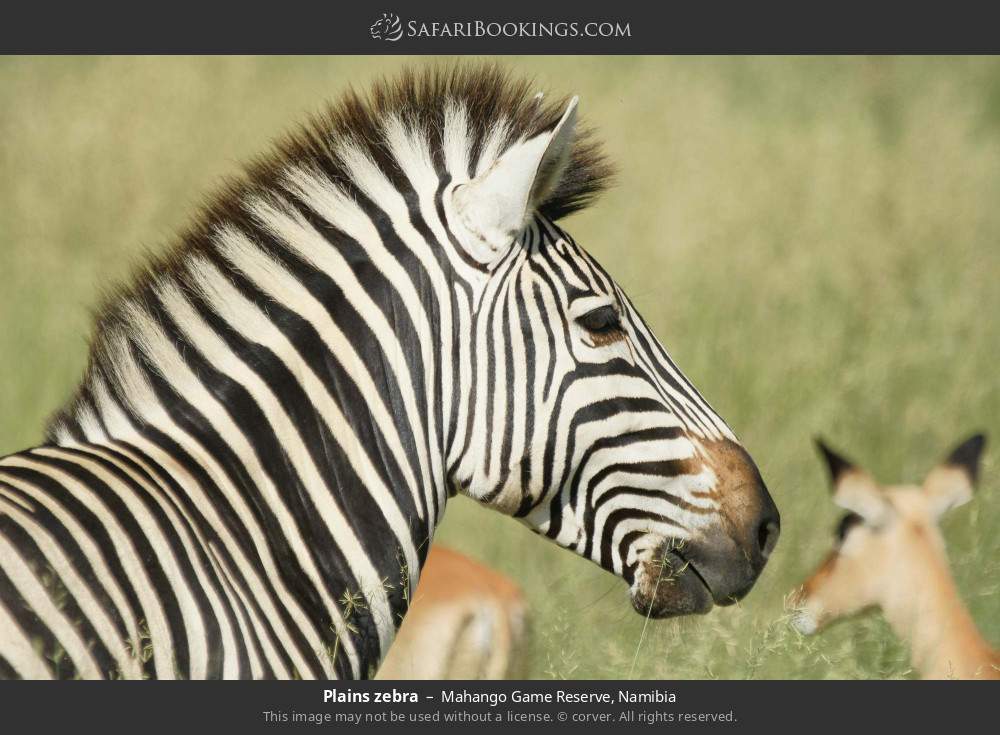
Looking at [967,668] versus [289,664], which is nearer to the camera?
[289,664]

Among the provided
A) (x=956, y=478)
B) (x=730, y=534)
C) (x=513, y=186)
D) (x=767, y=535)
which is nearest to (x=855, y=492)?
(x=956, y=478)

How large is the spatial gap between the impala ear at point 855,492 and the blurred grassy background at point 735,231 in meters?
1.62

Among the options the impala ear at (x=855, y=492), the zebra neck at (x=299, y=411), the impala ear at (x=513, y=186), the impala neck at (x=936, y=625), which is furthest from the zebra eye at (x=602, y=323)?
the impala neck at (x=936, y=625)

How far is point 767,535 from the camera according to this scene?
3.91m

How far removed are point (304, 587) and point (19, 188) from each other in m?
9.96

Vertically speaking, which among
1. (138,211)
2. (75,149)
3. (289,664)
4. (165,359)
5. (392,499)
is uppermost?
(75,149)

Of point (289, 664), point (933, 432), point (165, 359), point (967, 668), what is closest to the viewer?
point (289, 664)

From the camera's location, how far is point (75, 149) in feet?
40.9

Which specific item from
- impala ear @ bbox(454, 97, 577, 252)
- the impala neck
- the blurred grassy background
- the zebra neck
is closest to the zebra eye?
impala ear @ bbox(454, 97, 577, 252)

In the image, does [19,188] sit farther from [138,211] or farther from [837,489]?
[837,489]

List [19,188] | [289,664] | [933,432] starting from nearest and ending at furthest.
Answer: [289,664]
[933,432]
[19,188]

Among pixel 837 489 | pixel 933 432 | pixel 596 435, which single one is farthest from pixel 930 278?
pixel 596 435

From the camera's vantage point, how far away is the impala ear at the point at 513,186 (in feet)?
12.0

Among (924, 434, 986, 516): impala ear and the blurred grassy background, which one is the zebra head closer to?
(924, 434, 986, 516): impala ear
